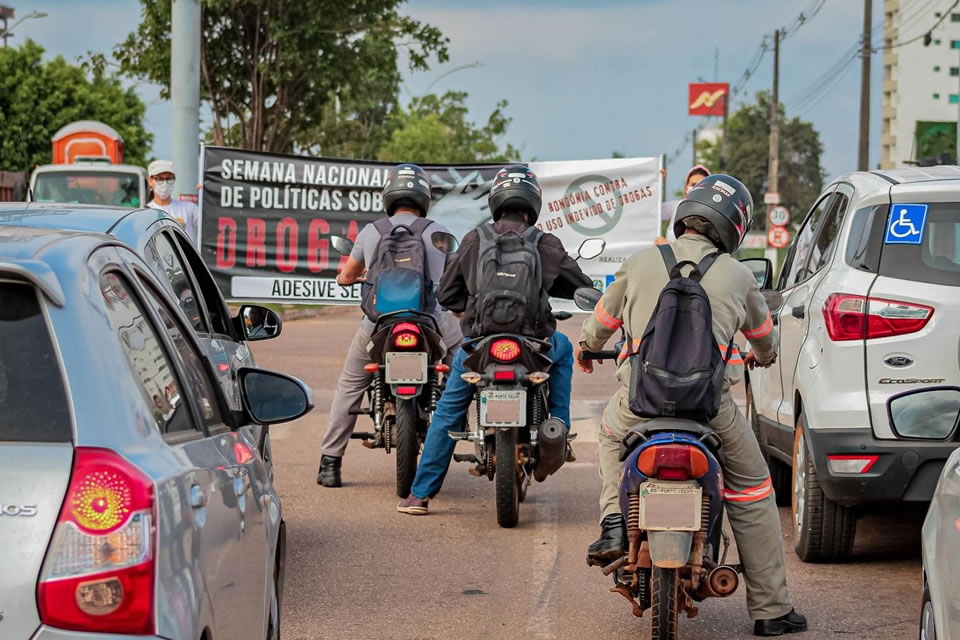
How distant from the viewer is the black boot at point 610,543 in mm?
5609

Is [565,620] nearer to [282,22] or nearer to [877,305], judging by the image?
[877,305]

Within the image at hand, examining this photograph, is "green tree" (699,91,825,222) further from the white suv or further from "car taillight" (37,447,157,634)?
"car taillight" (37,447,157,634)

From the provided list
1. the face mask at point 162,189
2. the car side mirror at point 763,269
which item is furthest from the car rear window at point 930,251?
the face mask at point 162,189

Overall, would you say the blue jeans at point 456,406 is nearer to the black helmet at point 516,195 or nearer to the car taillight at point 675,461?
the black helmet at point 516,195

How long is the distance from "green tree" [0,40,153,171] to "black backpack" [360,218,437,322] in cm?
4542

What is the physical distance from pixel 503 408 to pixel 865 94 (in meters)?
36.0

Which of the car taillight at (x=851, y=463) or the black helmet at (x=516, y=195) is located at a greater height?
the black helmet at (x=516, y=195)

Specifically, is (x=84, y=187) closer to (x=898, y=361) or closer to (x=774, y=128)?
(x=898, y=361)

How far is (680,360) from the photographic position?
5418 millimetres

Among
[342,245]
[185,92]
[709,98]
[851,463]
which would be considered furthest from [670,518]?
[709,98]

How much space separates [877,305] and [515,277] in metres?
2.03

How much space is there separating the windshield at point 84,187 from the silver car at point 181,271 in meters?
18.7

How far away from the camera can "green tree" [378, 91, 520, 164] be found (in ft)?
192

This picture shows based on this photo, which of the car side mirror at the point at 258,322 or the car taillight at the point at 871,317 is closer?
the car taillight at the point at 871,317
